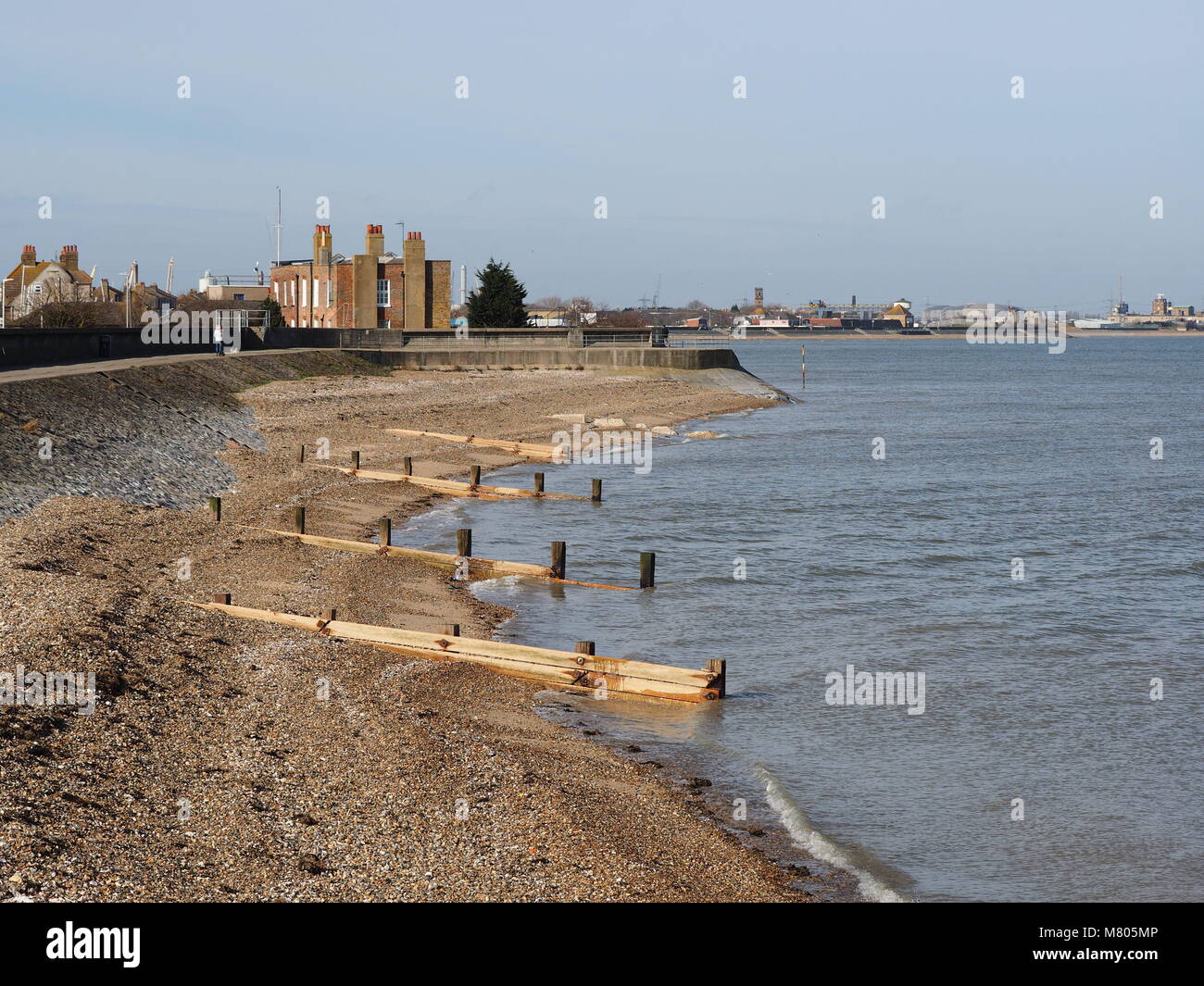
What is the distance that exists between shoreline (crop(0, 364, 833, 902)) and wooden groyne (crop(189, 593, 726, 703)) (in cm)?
33

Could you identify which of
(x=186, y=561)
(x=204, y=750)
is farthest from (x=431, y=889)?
(x=186, y=561)

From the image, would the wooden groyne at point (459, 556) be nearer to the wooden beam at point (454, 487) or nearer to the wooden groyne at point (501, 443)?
the wooden beam at point (454, 487)

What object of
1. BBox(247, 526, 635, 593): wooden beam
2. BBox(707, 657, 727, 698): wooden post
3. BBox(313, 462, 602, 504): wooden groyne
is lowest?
BBox(707, 657, 727, 698): wooden post

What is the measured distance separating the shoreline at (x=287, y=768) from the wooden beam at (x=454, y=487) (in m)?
13.0

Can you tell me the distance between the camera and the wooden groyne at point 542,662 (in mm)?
16641

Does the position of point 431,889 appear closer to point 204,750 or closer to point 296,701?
point 204,750

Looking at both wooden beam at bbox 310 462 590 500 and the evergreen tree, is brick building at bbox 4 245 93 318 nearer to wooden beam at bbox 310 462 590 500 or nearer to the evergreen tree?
the evergreen tree

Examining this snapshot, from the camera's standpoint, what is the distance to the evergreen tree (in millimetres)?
91688

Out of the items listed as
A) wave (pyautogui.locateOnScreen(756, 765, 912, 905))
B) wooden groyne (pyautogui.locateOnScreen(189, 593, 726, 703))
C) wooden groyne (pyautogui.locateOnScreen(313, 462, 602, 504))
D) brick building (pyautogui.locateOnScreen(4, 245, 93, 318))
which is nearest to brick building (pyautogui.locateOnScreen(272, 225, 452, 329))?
brick building (pyautogui.locateOnScreen(4, 245, 93, 318))

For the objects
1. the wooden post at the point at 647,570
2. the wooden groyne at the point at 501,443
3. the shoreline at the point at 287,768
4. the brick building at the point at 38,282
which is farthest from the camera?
the brick building at the point at 38,282

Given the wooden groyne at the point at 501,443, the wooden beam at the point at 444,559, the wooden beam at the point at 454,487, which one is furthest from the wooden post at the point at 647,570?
the wooden groyne at the point at 501,443

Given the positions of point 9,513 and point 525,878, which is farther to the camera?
point 9,513
